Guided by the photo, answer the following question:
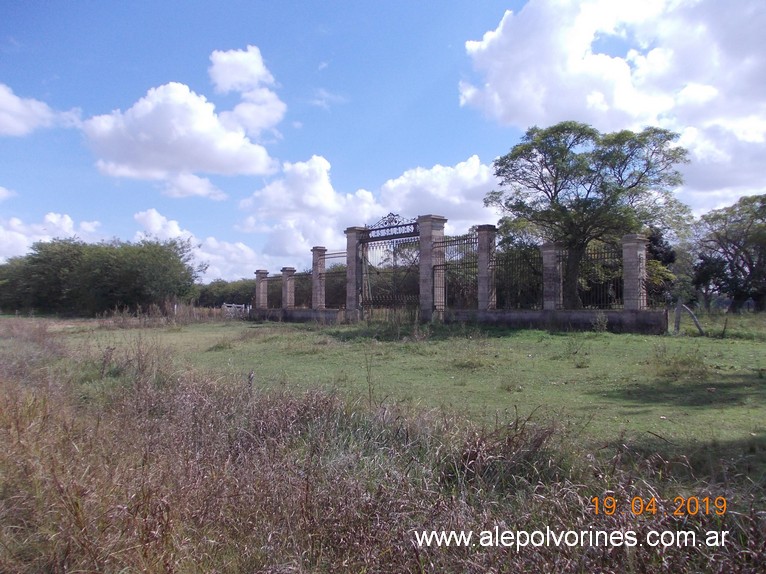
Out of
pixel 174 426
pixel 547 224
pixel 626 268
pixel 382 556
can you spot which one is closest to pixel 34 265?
pixel 547 224

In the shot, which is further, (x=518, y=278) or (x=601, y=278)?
(x=518, y=278)

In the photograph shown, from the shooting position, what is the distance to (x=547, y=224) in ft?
62.7

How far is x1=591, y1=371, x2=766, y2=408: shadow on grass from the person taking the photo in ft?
21.7

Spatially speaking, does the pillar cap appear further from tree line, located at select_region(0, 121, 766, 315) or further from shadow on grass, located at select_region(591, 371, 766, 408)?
shadow on grass, located at select_region(591, 371, 766, 408)

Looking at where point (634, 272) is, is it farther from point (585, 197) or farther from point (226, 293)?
point (226, 293)

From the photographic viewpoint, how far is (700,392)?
282 inches

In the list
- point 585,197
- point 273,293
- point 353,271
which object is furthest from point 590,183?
point 273,293

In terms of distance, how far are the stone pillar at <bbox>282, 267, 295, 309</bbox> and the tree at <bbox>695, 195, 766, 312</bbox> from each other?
23.2m

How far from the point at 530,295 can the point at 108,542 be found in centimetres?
1568

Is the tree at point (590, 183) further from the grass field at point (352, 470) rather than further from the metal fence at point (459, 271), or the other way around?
the grass field at point (352, 470)

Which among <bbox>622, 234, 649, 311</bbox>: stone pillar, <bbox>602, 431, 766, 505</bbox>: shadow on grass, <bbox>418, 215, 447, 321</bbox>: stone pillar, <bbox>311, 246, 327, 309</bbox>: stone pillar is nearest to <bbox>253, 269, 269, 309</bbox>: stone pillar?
<bbox>311, 246, 327, 309</bbox>: stone pillar

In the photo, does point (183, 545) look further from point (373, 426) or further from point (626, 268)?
point (626, 268)
